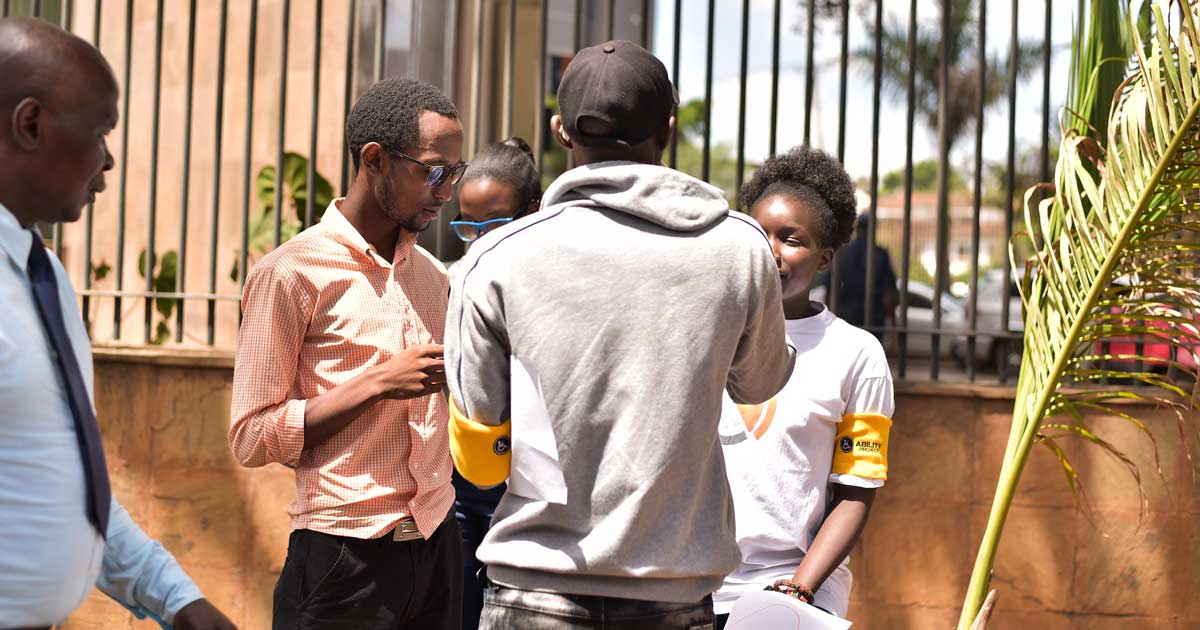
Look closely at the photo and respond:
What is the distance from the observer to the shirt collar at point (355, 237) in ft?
9.73

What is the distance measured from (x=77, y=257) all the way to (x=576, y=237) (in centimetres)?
754

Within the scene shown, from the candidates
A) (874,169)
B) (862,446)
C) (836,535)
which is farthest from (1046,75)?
(836,535)

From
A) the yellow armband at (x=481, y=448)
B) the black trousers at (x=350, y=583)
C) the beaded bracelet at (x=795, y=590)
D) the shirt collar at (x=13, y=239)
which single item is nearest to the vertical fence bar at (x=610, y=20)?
the black trousers at (x=350, y=583)

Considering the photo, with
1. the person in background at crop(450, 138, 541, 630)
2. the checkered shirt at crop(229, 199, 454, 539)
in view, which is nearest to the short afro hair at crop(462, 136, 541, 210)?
the person in background at crop(450, 138, 541, 630)

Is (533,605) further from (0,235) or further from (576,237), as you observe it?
(0,235)

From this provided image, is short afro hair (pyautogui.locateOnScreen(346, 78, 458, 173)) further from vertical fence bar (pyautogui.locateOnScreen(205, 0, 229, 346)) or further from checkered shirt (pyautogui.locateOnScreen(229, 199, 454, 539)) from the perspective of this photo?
vertical fence bar (pyautogui.locateOnScreen(205, 0, 229, 346))

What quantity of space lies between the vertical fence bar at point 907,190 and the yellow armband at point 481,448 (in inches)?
110

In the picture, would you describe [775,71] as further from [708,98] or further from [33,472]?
[33,472]

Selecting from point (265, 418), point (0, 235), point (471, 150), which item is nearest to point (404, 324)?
point (265, 418)

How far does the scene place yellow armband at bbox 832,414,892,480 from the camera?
9.41ft

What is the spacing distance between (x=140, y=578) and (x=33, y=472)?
1.21 feet

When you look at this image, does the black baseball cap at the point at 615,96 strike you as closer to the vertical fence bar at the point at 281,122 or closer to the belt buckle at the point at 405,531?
the belt buckle at the point at 405,531

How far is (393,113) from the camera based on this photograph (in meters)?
3.00

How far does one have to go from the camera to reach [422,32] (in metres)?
9.63
